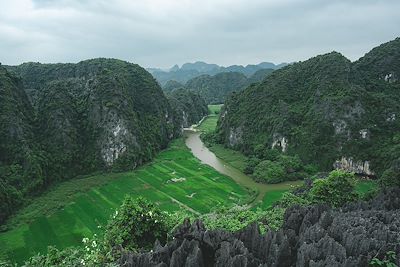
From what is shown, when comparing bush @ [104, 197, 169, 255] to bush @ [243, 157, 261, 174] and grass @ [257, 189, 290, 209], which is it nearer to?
grass @ [257, 189, 290, 209]

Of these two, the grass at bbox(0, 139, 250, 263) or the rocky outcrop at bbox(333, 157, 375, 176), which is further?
the rocky outcrop at bbox(333, 157, 375, 176)

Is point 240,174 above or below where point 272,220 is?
below

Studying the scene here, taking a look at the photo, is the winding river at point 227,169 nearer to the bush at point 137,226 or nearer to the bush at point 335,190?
the bush at point 335,190

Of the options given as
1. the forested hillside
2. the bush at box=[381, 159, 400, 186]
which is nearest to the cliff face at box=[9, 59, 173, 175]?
the forested hillside

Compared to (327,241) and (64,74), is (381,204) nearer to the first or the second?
(327,241)

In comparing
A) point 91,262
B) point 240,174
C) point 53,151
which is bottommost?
point 240,174

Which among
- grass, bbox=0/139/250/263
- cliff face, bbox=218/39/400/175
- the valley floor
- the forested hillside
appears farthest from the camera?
cliff face, bbox=218/39/400/175

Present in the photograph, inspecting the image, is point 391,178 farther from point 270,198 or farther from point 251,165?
point 251,165

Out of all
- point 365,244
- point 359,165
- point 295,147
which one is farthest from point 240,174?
point 365,244
